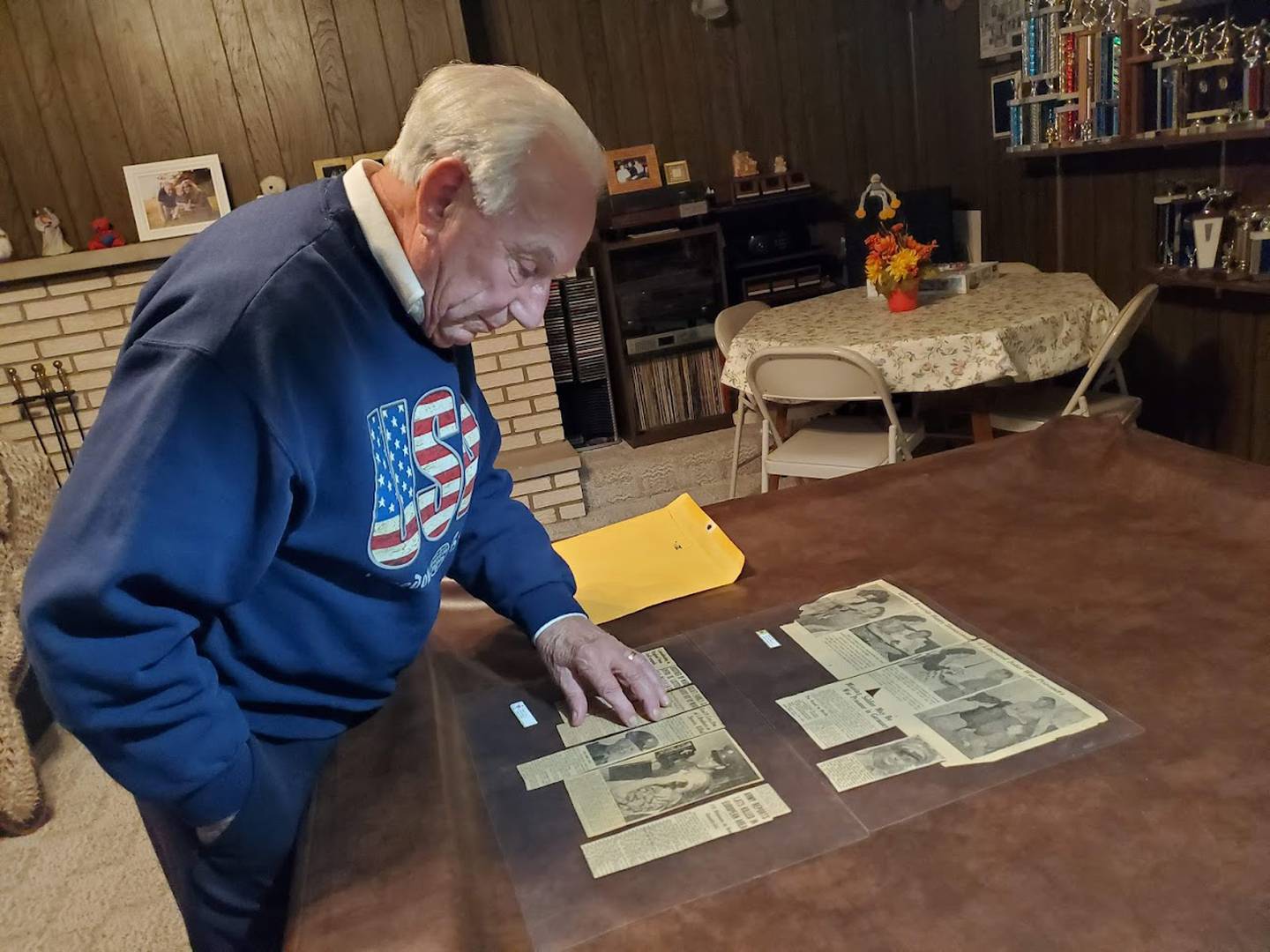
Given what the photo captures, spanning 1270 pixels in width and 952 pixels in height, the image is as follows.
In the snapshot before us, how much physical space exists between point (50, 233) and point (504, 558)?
128 inches

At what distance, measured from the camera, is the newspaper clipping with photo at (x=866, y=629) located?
2.94 feet

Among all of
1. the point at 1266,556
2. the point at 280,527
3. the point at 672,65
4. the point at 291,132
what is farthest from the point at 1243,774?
the point at 672,65

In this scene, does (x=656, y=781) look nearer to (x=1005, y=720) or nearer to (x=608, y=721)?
(x=608, y=721)

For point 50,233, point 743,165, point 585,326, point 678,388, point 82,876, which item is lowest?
point 82,876

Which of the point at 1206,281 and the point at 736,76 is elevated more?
the point at 736,76

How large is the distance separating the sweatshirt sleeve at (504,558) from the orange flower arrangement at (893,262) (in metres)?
1.95

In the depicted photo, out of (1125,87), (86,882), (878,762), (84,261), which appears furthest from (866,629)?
(84,261)

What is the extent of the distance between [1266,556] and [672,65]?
3.78m

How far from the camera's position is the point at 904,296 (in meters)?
2.84

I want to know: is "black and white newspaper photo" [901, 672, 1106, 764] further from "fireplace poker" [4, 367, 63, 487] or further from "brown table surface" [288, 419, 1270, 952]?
"fireplace poker" [4, 367, 63, 487]

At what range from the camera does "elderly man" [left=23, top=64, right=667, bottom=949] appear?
2.29ft

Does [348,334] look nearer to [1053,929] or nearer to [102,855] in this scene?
[1053,929]

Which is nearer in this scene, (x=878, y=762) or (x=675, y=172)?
(x=878, y=762)

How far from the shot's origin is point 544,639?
0.97m
